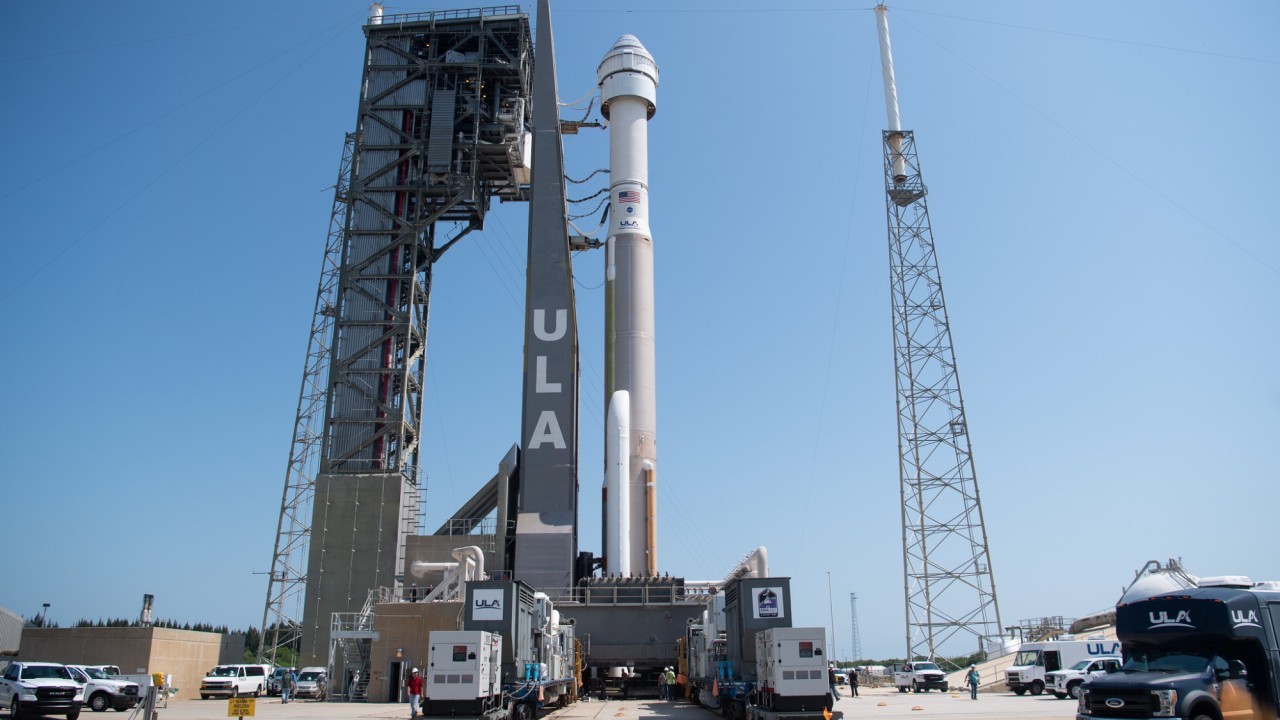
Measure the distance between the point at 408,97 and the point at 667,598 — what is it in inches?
1175

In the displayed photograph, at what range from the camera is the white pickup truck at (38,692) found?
20.5 metres

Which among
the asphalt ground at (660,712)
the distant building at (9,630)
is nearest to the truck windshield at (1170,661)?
the asphalt ground at (660,712)

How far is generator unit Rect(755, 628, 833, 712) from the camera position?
56.1ft

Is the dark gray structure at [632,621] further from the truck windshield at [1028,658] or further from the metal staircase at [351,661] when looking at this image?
the truck windshield at [1028,658]

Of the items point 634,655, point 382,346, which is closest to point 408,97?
point 382,346

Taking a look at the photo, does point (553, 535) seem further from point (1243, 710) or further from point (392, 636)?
point (1243, 710)

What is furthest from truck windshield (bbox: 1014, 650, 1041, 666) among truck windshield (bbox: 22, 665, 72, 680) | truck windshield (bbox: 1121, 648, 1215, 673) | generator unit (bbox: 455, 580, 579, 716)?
truck windshield (bbox: 22, 665, 72, 680)

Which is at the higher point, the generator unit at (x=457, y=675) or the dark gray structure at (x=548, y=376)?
the dark gray structure at (x=548, y=376)

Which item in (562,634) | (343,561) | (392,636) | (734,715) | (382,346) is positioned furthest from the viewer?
(382,346)

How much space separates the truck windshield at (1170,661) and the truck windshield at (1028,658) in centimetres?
2156

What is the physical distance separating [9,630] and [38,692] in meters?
21.4

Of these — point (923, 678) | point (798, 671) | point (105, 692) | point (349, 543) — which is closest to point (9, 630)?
point (349, 543)

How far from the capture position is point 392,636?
106 feet

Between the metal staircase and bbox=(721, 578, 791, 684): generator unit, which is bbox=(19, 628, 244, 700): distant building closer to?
the metal staircase
